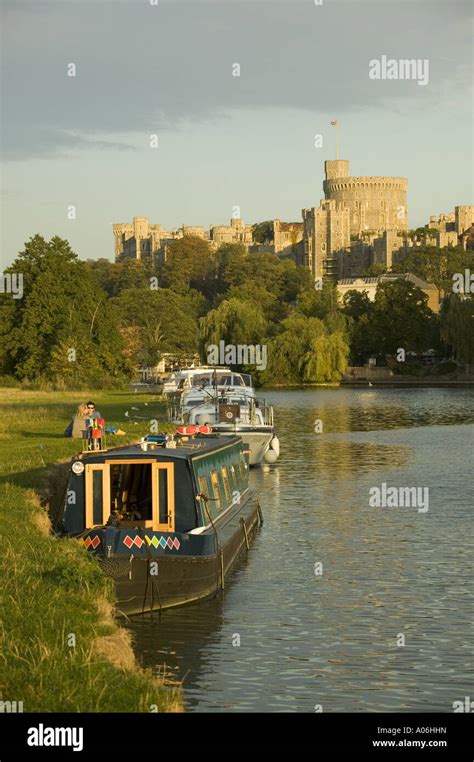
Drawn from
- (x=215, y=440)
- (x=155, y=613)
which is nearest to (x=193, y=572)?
(x=155, y=613)

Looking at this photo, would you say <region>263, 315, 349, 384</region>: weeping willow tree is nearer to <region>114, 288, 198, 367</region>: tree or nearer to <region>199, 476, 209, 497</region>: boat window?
<region>114, 288, 198, 367</region>: tree

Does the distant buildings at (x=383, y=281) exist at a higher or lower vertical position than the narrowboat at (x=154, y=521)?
higher

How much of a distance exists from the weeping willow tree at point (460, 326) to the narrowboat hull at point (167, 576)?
303 ft

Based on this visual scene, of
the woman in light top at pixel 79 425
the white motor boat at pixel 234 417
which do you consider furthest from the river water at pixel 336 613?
the woman in light top at pixel 79 425

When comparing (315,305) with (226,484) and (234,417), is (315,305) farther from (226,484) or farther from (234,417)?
(226,484)

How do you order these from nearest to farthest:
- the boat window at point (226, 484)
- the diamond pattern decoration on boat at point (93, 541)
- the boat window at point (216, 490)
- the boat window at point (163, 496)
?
1. the diamond pattern decoration on boat at point (93, 541)
2. the boat window at point (163, 496)
3. the boat window at point (216, 490)
4. the boat window at point (226, 484)

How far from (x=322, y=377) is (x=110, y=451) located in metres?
86.7

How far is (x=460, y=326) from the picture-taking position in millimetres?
110125

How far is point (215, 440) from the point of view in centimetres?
2616

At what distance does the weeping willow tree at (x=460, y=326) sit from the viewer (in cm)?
11019

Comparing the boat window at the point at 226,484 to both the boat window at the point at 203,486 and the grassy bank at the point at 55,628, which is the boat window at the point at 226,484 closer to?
the boat window at the point at 203,486

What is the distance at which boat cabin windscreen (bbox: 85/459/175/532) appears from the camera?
65.4 ft
